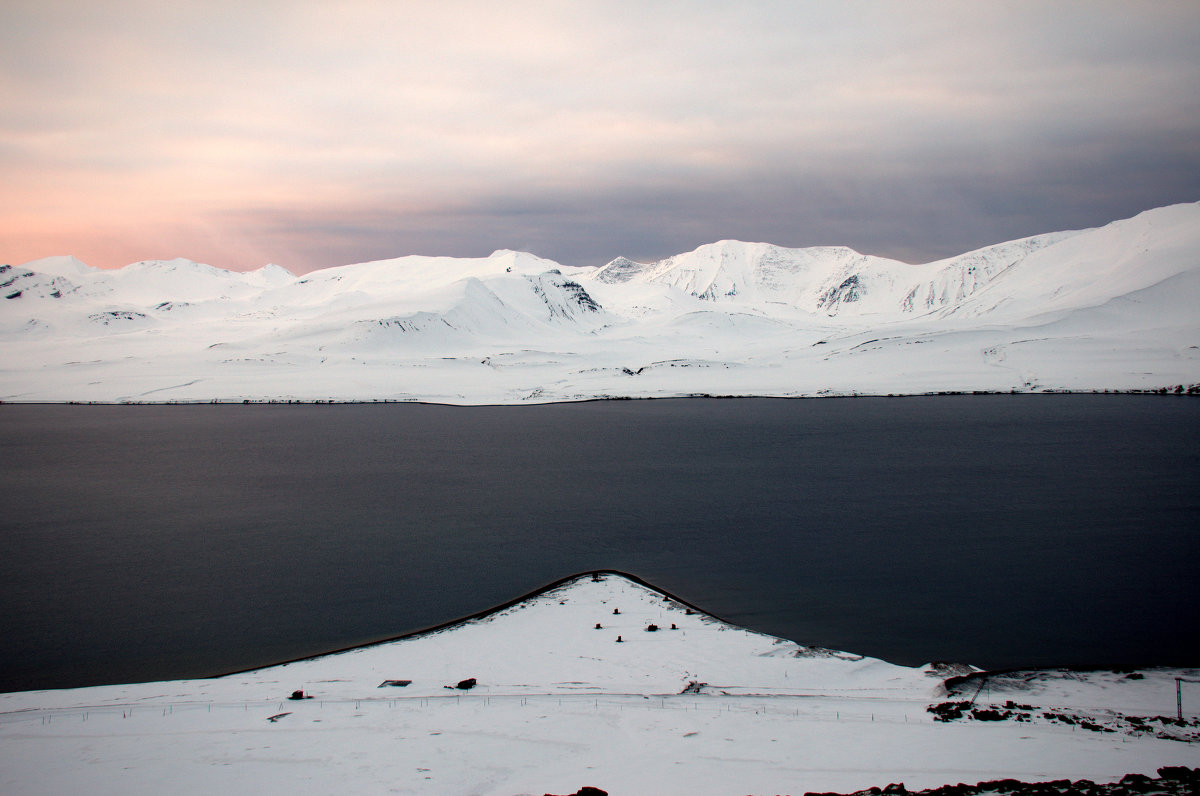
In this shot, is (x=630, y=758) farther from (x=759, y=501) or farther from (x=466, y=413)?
(x=466, y=413)

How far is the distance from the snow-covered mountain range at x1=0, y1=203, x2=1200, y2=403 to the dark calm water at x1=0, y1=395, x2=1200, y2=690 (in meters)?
33.2

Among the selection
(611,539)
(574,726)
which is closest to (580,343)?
(611,539)

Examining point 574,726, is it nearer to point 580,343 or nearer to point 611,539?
point 611,539

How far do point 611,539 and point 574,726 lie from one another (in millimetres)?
12343

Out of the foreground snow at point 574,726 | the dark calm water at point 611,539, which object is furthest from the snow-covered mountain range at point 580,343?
the foreground snow at point 574,726

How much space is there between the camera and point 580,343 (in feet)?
433

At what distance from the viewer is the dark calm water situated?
663 inches

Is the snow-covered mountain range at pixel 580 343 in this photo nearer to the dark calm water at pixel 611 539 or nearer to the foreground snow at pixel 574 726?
the dark calm water at pixel 611 539

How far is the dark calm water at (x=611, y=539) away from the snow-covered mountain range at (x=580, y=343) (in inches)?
1308

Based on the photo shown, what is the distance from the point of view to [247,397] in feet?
256

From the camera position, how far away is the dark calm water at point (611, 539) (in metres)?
16.8

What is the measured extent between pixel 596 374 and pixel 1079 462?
197ft

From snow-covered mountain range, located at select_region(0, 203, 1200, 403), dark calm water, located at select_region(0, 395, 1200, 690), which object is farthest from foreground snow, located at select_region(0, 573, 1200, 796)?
snow-covered mountain range, located at select_region(0, 203, 1200, 403)

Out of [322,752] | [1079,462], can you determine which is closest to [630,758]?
[322,752]
